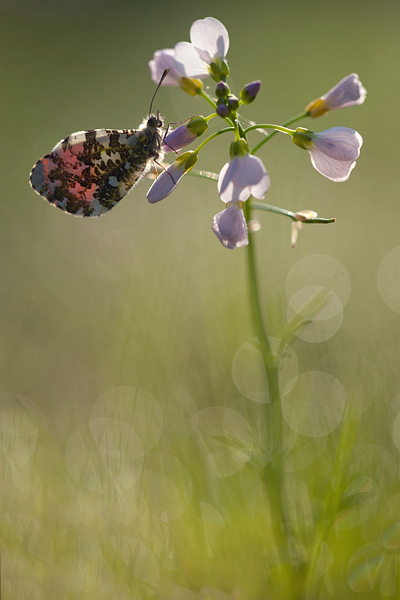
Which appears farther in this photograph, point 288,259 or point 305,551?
point 288,259

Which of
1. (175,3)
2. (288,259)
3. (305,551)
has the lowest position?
(305,551)

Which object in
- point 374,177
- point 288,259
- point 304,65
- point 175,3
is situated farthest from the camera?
point 175,3

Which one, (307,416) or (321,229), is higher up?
(321,229)

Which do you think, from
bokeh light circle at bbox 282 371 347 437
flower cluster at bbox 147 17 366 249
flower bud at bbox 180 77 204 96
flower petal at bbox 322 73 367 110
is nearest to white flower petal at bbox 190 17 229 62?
flower cluster at bbox 147 17 366 249

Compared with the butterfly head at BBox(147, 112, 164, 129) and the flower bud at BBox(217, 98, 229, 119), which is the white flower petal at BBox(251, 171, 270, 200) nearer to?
the flower bud at BBox(217, 98, 229, 119)

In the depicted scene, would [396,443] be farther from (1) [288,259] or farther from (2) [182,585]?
(1) [288,259]

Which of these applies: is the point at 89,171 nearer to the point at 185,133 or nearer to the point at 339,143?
the point at 185,133

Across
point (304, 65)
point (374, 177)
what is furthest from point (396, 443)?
point (304, 65)
